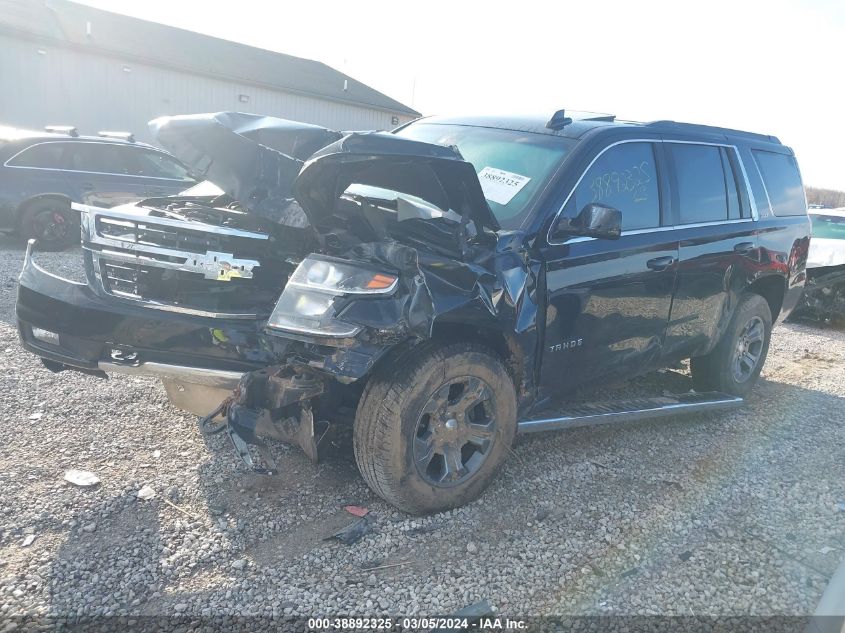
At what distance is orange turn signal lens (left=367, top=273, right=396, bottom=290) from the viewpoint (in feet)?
9.23

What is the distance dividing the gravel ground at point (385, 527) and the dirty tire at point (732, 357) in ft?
2.47

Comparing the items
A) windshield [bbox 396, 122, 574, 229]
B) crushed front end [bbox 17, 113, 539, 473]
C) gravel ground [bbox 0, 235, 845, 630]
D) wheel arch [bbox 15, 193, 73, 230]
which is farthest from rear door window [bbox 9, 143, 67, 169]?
windshield [bbox 396, 122, 574, 229]

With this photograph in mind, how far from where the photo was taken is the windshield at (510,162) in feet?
11.5

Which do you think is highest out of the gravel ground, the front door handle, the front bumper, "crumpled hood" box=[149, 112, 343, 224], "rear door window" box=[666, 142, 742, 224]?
"rear door window" box=[666, 142, 742, 224]

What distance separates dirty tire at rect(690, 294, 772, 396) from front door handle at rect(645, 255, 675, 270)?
1.26 m

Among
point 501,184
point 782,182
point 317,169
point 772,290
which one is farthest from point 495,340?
point 782,182

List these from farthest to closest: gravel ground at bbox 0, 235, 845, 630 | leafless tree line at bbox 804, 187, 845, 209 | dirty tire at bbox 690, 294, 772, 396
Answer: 1. leafless tree line at bbox 804, 187, 845, 209
2. dirty tire at bbox 690, 294, 772, 396
3. gravel ground at bbox 0, 235, 845, 630

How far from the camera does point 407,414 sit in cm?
294

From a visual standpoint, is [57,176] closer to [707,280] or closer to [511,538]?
[707,280]

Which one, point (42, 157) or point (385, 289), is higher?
point (385, 289)

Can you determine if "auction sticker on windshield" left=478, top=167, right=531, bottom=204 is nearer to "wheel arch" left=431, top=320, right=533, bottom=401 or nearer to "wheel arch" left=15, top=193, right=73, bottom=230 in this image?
"wheel arch" left=431, top=320, right=533, bottom=401

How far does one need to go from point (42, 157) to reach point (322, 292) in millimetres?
8769

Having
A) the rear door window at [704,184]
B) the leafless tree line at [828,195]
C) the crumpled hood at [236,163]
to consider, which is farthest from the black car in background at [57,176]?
the leafless tree line at [828,195]

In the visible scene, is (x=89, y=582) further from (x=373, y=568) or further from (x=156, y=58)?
(x=156, y=58)
